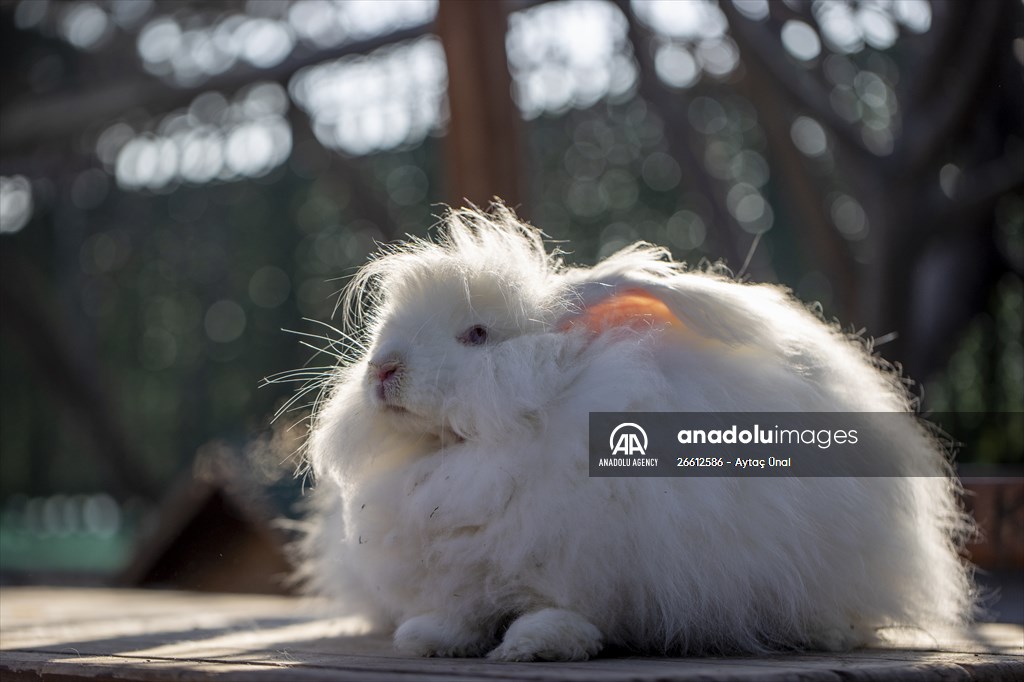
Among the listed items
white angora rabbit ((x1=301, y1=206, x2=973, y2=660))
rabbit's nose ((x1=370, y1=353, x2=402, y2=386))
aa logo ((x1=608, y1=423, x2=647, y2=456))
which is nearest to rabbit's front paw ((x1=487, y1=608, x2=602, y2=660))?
white angora rabbit ((x1=301, y1=206, x2=973, y2=660))

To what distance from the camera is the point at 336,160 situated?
23.0 ft

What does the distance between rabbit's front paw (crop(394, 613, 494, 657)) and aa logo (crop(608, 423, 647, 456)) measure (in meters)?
0.38

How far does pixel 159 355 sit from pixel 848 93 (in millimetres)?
7691

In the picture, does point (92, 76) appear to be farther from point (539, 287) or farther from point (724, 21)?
point (539, 287)

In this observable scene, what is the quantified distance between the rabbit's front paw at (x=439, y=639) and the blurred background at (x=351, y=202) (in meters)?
0.65

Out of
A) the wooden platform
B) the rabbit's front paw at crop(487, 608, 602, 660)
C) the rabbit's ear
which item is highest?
the rabbit's ear

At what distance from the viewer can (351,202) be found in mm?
7613

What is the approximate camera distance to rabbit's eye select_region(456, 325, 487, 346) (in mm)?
1871

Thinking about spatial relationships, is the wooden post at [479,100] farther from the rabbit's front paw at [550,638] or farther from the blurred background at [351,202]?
the rabbit's front paw at [550,638]

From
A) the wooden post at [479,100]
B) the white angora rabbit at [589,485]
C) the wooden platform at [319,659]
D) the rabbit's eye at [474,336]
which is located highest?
the wooden post at [479,100]

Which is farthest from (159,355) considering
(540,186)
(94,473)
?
(540,186)

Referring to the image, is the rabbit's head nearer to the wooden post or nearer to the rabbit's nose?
the rabbit's nose

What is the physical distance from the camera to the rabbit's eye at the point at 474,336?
1.87m

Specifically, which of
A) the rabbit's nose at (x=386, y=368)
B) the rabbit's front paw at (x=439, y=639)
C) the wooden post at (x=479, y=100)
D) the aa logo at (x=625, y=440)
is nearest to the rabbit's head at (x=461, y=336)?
the rabbit's nose at (x=386, y=368)
